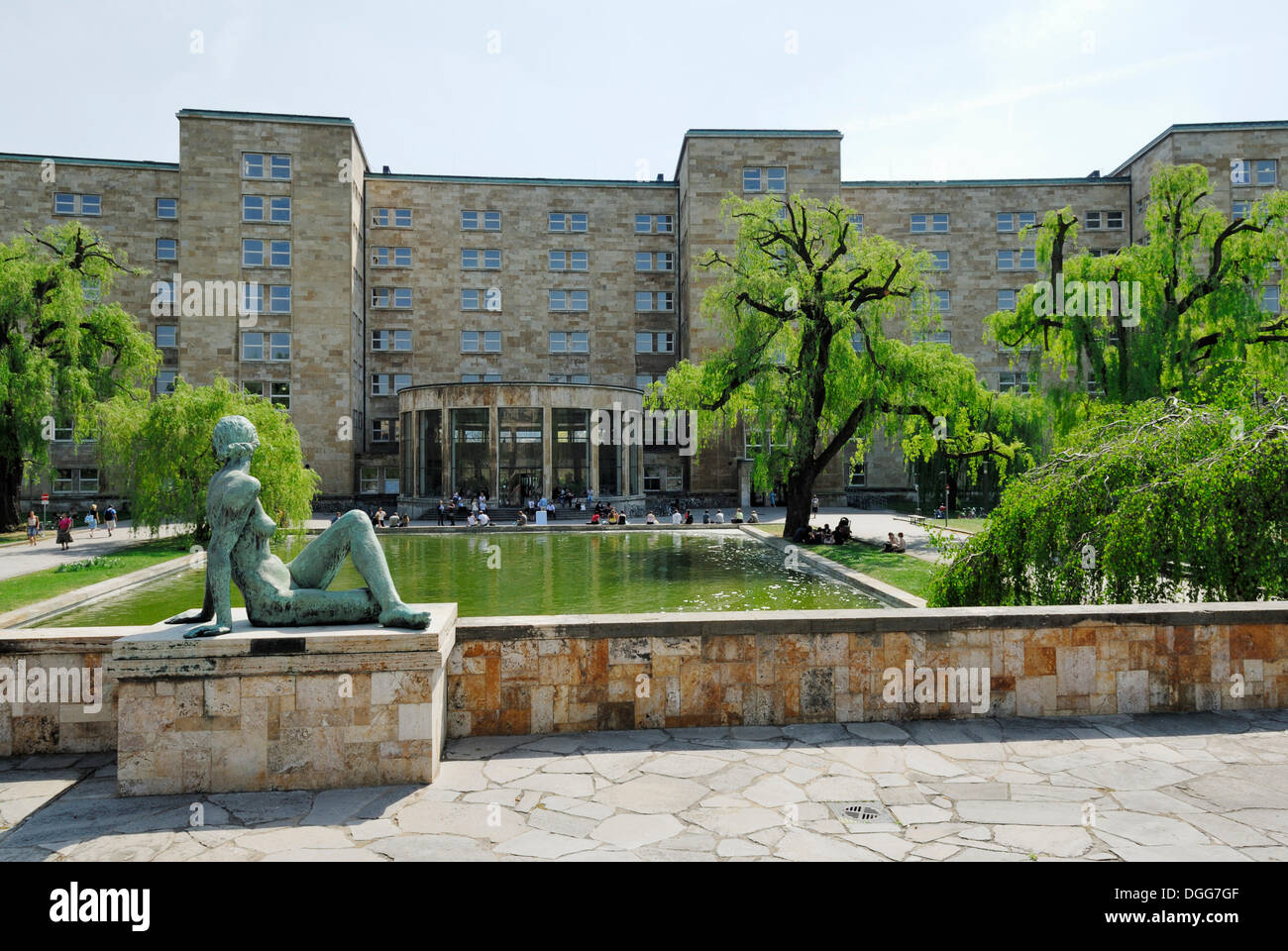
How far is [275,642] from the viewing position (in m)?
5.23

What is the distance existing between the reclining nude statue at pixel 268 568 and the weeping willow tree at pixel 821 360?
68.9 feet

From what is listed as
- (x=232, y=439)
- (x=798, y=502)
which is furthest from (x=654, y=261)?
(x=232, y=439)

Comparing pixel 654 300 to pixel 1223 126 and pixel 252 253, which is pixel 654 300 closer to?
pixel 252 253

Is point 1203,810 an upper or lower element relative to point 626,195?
lower

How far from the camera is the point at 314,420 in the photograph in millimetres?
47469

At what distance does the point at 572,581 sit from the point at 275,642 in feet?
43.4

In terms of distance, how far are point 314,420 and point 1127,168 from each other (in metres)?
56.3

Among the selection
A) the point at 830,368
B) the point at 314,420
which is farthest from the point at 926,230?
the point at 314,420

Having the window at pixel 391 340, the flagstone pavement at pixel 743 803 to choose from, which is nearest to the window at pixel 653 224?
the window at pixel 391 340

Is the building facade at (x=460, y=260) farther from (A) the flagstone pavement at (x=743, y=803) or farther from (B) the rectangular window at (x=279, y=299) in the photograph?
(A) the flagstone pavement at (x=743, y=803)

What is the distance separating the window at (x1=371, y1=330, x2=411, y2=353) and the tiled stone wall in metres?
48.8

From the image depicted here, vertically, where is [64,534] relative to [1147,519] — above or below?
below

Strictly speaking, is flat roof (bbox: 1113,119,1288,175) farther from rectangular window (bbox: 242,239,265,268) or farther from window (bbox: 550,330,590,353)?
rectangular window (bbox: 242,239,265,268)
